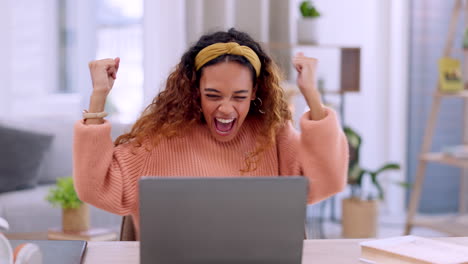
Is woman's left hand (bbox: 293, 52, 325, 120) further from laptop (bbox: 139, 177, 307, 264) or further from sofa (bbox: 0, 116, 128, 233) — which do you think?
sofa (bbox: 0, 116, 128, 233)

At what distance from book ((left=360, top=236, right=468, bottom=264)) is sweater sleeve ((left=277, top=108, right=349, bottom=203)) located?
0.29 meters

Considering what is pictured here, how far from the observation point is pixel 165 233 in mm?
956

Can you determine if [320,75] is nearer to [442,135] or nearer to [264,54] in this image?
[442,135]

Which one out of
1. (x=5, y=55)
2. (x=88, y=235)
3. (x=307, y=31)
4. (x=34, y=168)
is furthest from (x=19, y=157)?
(x=307, y=31)

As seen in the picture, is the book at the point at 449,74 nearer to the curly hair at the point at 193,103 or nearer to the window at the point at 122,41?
the curly hair at the point at 193,103

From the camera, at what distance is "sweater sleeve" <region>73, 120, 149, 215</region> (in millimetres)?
1408

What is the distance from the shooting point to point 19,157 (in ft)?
10.6

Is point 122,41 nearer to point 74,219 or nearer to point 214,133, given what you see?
point 74,219

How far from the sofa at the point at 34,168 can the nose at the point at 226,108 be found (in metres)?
1.64

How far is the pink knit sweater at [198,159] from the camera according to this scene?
142 centimetres

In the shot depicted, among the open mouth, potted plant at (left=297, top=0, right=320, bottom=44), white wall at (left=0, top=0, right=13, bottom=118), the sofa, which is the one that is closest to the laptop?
the open mouth

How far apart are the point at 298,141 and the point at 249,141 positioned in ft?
0.43

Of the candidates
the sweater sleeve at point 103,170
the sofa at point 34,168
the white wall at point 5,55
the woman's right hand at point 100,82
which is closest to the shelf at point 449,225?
the sofa at point 34,168

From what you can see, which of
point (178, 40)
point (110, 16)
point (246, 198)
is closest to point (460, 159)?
point (178, 40)
